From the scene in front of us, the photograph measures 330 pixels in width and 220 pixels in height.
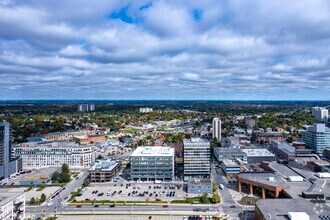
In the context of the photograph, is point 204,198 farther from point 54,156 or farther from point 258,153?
point 54,156

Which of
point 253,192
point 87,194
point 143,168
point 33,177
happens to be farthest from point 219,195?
point 33,177

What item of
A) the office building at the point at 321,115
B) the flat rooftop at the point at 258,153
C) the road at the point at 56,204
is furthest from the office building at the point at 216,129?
the office building at the point at 321,115

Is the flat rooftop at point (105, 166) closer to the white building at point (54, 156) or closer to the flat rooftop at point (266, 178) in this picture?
the white building at point (54, 156)

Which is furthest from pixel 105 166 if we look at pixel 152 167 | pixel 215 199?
pixel 215 199

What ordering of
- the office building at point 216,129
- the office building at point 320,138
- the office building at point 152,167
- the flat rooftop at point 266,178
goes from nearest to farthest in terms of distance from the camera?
the flat rooftop at point 266,178 → the office building at point 152,167 → the office building at point 320,138 → the office building at point 216,129

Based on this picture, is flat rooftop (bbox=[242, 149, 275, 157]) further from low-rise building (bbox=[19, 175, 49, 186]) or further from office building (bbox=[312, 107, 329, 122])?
office building (bbox=[312, 107, 329, 122])

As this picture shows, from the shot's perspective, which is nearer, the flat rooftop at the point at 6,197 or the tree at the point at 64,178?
the flat rooftop at the point at 6,197

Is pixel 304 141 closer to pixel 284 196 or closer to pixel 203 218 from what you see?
pixel 284 196
